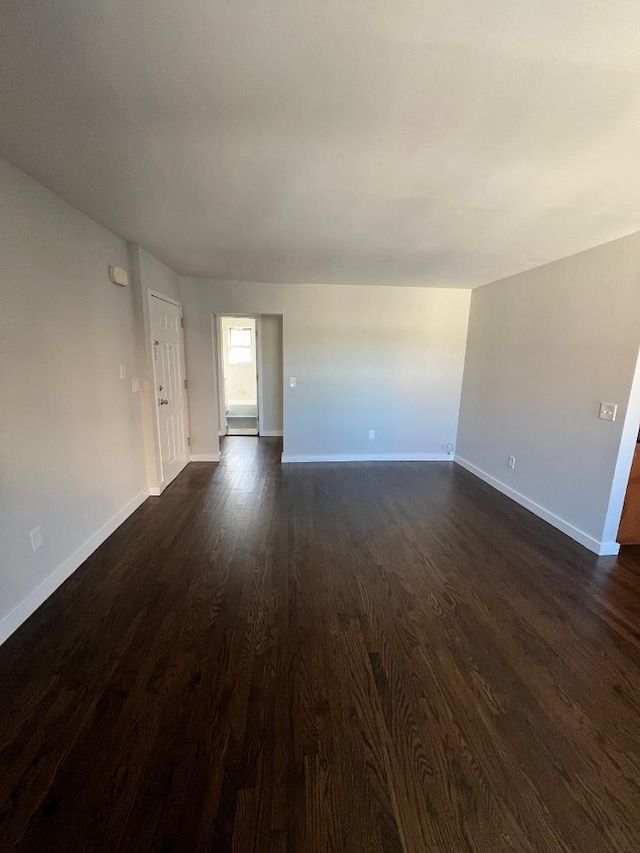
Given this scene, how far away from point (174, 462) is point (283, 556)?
85.7 inches

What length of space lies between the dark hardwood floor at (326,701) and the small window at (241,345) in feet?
22.5

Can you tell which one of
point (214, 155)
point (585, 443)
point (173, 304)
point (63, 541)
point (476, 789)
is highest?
Result: point (214, 155)

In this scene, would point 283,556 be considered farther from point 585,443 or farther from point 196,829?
point 585,443

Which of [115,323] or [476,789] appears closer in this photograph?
[476,789]

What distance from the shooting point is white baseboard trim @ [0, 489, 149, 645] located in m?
1.79

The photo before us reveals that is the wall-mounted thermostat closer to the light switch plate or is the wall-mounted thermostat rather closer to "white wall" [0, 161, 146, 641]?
"white wall" [0, 161, 146, 641]

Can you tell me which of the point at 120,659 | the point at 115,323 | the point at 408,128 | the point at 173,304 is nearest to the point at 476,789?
the point at 120,659

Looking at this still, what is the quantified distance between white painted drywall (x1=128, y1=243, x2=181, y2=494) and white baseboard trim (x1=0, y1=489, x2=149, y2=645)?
0.57m

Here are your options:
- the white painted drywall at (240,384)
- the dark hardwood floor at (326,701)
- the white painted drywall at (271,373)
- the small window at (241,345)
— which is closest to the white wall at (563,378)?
the dark hardwood floor at (326,701)

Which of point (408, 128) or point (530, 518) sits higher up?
point (408, 128)

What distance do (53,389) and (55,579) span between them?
3.86ft

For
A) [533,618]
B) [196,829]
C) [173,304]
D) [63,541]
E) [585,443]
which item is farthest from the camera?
[173,304]

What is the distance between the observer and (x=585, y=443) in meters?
2.80

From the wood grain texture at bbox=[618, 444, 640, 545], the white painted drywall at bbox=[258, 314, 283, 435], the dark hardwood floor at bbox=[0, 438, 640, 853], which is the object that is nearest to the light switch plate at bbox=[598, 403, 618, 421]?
the wood grain texture at bbox=[618, 444, 640, 545]
